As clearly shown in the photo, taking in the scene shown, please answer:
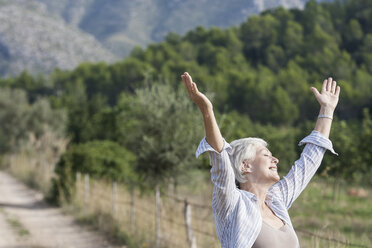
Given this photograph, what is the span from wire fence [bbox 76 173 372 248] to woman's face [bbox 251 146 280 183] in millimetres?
3668

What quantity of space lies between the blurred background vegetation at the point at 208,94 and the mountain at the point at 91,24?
48.1 ft

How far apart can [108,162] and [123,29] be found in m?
138

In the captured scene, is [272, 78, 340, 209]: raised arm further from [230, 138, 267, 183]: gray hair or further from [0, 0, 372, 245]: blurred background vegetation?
[0, 0, 372, 245]: blurred background vegetation

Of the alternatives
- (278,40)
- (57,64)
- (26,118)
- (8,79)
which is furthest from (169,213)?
(57,64)

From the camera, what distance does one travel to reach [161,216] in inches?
375

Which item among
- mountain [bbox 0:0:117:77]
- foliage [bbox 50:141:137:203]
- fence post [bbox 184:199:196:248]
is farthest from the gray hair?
mountain [bbox 0:0:117:77]

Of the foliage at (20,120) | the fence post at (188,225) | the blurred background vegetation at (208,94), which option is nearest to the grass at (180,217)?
the fence post at (188,225)

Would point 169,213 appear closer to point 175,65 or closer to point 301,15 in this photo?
point 175,65

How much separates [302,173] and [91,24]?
167696 millimetres

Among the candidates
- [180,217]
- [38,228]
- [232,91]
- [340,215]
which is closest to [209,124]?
[180,217]

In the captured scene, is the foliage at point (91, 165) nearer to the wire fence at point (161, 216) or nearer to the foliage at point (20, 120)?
the wire fence at point (161, 216)

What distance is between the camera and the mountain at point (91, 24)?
11175 cm

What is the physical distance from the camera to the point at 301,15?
224 feet

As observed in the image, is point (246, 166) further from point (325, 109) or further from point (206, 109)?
point (325, 109)
